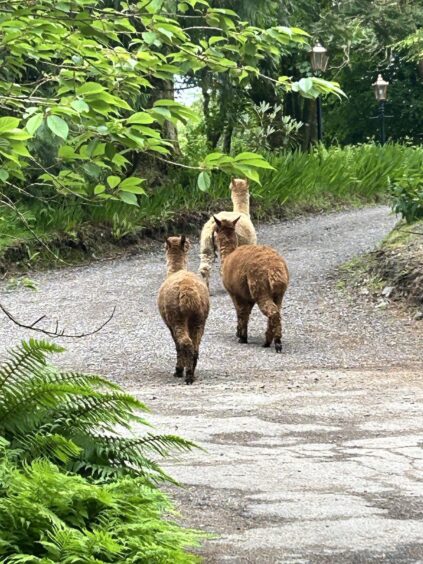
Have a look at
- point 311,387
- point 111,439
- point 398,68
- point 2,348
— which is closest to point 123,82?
point 111,439

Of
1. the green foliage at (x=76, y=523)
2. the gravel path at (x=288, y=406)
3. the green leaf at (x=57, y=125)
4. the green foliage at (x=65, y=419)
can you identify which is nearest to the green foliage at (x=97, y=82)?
the green leaf at (x=57, y=125)

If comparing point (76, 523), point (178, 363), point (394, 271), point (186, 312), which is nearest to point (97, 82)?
point (76, 523)

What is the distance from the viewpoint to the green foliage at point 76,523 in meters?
3.69

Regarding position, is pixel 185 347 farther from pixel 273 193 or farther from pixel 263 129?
pixel 263 129

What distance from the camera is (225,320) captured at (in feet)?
47.1

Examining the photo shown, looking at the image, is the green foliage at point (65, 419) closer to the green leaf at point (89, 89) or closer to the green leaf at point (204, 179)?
the green leaf at point (204, 179)

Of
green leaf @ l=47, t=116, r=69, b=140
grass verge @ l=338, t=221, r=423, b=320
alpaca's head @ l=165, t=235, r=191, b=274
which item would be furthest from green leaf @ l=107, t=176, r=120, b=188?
grass verge @ l=338, t=221, r=423, b=320

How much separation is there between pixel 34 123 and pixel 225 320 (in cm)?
1016

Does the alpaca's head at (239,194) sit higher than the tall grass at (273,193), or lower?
higher

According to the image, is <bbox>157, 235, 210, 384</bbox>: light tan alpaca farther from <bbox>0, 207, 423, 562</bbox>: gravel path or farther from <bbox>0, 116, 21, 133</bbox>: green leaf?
<bbox>0, 116, 21, 133</bbox>: green leaf

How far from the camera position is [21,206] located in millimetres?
20984

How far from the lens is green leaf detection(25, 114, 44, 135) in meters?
Result: 4.27

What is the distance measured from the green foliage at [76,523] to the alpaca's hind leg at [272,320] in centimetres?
756

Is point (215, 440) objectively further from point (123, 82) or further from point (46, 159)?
point (46, 159)
